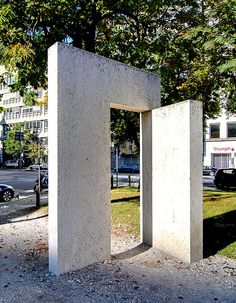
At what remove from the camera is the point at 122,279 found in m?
5.27

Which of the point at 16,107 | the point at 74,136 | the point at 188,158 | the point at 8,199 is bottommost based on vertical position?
the point at 8,199

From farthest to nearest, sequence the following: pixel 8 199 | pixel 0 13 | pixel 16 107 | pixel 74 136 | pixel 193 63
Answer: pixel 16 107 < pixel 8 199 < pixel 193 63 < pixel 0 13 < pixel 74 136

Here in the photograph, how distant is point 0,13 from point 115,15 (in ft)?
14.4

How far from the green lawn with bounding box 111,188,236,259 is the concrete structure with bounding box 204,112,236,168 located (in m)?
27.9

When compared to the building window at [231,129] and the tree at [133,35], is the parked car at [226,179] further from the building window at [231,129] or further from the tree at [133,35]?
the building window at [231,129]

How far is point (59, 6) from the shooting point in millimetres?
9297

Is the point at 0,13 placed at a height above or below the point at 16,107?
below

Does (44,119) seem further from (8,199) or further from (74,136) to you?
(74,136)

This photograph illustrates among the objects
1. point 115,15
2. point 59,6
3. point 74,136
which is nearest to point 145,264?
point 74,136

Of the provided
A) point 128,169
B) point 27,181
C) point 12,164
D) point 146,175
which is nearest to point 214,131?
point 128,169

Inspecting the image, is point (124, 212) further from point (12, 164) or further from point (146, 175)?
point (12, 164)

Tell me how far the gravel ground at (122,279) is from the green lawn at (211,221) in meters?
0.81

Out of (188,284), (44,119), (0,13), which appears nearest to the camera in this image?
(188,284)

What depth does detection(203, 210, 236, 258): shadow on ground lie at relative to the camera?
7.05 metres
